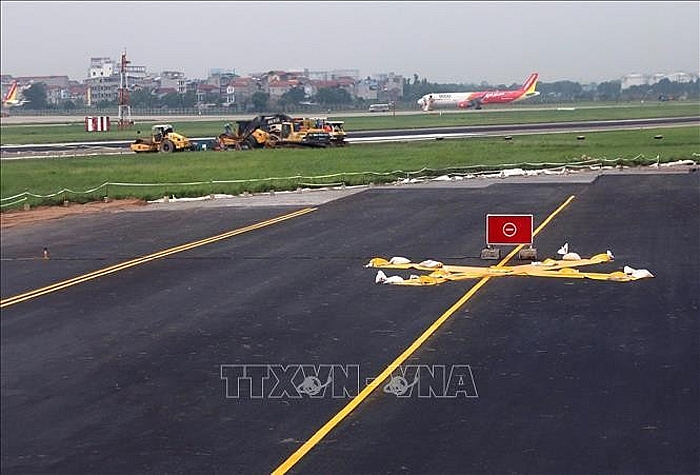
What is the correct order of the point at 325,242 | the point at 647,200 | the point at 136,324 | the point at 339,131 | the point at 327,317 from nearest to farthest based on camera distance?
the point at 136,324, the point at 327,317, the point at 325,242, the point at 647,200, the point at 339,131

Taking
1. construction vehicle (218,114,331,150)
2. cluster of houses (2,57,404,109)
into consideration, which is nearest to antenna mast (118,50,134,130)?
cluster of houses (2,57,404,109)

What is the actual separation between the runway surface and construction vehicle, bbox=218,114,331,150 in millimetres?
48216

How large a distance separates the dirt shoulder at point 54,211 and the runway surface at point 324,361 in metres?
0.24

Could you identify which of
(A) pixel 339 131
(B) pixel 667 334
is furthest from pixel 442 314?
(A) pixel 339 131

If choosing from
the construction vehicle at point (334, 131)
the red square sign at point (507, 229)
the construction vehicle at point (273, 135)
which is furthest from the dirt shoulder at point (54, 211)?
the construction vehicle at point (334, 131)

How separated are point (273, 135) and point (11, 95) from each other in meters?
72.2

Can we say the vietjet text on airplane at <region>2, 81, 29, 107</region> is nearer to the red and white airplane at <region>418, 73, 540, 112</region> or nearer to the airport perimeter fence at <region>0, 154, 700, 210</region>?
the airport perimeter fence at <region>0, 154, 700, 210</region>

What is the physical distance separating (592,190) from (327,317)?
30.1m

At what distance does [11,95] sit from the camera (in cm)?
841

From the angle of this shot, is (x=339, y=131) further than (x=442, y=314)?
Yes

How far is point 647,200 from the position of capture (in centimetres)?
4331

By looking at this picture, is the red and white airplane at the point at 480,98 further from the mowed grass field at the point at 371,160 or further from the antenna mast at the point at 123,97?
the antenna mast at the point at 123,97

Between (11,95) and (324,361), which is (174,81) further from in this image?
(324,361)

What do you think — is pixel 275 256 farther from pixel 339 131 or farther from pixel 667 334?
pixel 339 131
